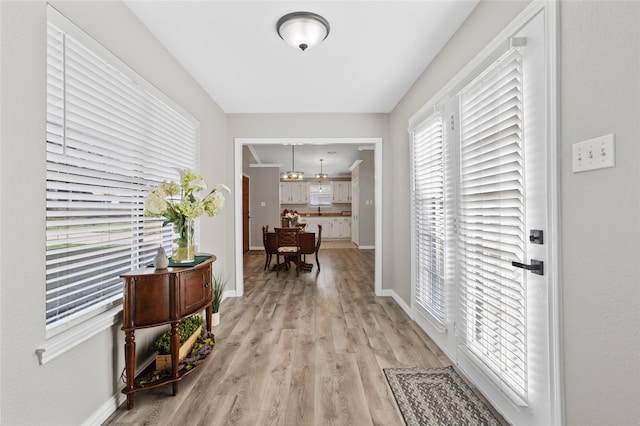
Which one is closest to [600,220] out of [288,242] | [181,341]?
[181,341]

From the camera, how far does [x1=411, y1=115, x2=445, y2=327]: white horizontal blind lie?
8.05 feet

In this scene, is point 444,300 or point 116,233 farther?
point 444,300

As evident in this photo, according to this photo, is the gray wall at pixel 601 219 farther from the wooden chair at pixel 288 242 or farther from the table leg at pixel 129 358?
the wooden chair at pixel 288 242

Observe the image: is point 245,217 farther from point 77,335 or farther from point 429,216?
point 77,335

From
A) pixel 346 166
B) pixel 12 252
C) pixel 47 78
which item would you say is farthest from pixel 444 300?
pixel 346 166

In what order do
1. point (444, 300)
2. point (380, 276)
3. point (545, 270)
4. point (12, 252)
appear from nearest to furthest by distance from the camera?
point (12, 252) < point (545, 270) < point (444, 300) < point (380, 276)

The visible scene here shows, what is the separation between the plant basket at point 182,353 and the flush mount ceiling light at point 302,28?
2352mm

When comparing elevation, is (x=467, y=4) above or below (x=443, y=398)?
above

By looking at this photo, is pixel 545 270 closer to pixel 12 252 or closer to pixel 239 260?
pixel 12 252

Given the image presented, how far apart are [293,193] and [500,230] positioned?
9.21 meters

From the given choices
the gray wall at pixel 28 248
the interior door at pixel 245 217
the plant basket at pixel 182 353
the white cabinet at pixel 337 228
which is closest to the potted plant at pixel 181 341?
the plant basket at pixel 182 353

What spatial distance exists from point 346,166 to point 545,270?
8342 millimetres

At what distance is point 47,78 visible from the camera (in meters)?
1.34

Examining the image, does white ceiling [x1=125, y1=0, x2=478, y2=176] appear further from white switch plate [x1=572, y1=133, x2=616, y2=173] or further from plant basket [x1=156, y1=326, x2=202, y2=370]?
plant basket [x1=156, y1=326, x2=202, y2=370]
